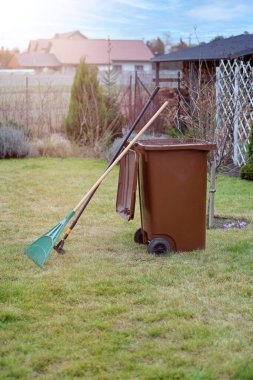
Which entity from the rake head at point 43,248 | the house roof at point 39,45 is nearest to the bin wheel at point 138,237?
the rake head at point 43,248

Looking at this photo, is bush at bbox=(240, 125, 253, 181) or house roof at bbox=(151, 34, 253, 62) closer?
bush at bbox=(240, 125, 253, 181)

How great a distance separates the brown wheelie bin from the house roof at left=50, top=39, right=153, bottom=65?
1636 inches

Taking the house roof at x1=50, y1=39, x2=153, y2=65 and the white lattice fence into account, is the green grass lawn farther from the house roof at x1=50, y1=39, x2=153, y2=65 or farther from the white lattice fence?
the house roof at x1=50, y1=39, x2=153, y2=65

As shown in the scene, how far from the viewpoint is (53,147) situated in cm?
1262

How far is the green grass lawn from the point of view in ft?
10.7

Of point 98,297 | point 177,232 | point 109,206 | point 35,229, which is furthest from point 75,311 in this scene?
point 109,206

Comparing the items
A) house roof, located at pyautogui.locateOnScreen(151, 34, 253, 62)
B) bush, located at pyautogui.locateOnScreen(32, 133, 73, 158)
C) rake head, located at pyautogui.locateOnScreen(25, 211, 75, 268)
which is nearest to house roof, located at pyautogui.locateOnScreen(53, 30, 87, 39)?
house roof, located at pyautogui.locateOnScreen(151, 34, 253, 62)

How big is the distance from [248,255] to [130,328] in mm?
1923

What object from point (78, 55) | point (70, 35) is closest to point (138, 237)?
point (78, 55)

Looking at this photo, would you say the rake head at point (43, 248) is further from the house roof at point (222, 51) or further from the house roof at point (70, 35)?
the house roof at point (70, 35)

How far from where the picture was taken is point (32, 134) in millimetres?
13297

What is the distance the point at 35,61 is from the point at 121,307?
46001 mm

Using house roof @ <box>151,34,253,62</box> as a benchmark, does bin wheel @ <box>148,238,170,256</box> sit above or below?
below

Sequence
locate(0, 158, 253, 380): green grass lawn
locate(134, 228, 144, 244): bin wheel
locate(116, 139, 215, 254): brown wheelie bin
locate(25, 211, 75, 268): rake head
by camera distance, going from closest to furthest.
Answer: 1. locate(0, 158, 253, 380): green grass lawn
2. locate(25, 211, 75, 268): rake head
3. locate(116, 139, 215, 254): brown wheelie bin
4. locate(134, 228, 144, 244): bin wheel
